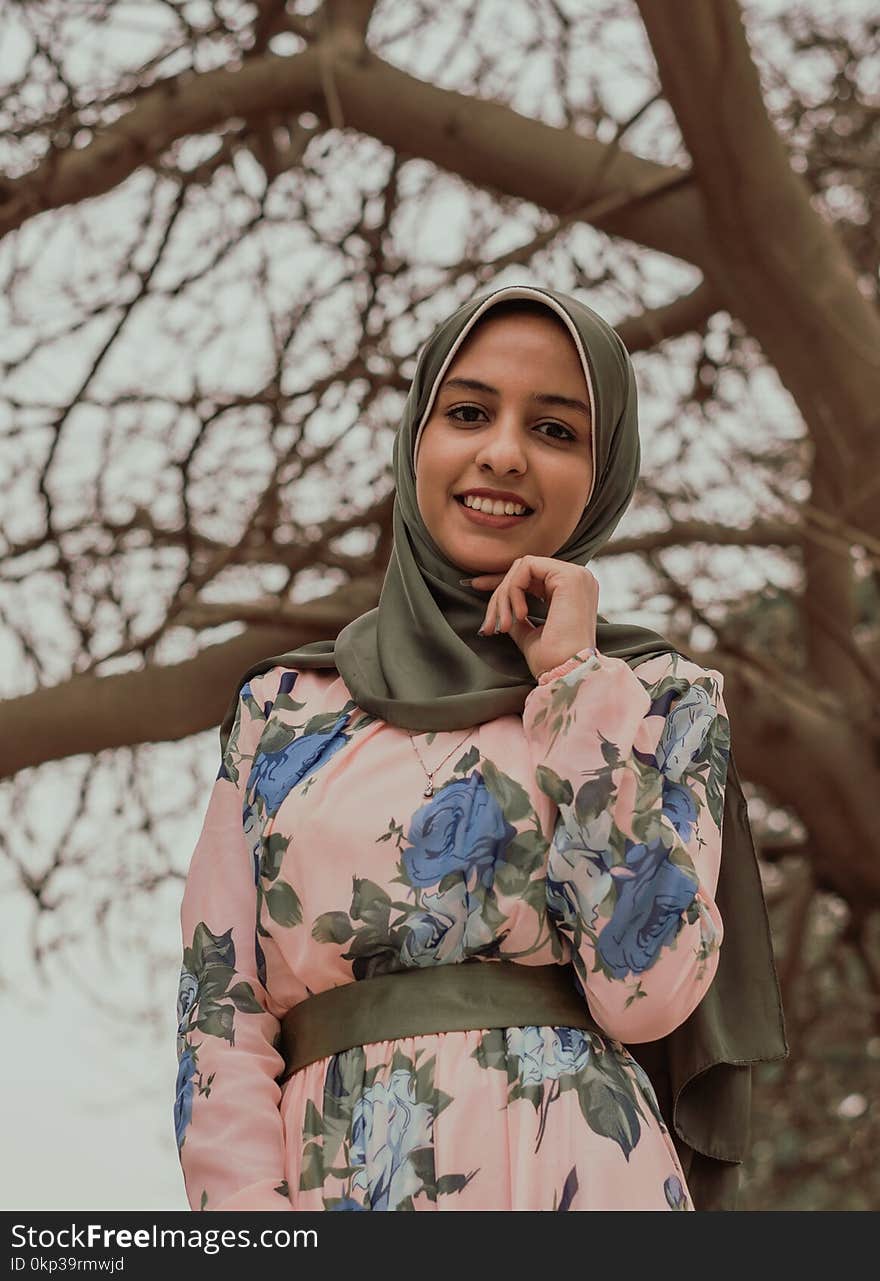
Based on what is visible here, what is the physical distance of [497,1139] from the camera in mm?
1577

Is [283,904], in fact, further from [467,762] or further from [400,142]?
[400,142]

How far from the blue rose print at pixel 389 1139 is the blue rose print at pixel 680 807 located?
337 millimetres

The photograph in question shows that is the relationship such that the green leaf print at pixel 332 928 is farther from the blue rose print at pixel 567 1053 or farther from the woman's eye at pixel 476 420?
the woman's eye at pixel 476 420

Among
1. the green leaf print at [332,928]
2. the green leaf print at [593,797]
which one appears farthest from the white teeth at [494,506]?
the green leaf print at [332,928]

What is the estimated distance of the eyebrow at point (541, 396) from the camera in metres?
1.82

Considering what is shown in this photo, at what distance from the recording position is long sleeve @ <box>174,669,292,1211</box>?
5.22ft

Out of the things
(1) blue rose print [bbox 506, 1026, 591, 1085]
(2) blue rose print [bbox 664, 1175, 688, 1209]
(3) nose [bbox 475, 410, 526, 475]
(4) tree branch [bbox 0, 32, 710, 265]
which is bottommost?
(2) blue rose print [bbox 664, 1175, 688, 1209]

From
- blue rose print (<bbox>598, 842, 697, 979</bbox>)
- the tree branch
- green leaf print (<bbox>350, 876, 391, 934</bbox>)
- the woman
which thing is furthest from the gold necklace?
the tree branch

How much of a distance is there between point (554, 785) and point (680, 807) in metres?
0.15

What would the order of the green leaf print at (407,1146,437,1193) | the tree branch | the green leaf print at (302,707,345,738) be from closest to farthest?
the green leaf print at (407,1146,437,1193) → the green leaf print at (302,707,345,738) → the tree branch

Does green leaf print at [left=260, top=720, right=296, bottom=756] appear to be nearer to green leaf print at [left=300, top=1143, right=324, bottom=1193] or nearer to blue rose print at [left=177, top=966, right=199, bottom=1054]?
blue rose print at [left=177, top=966, right=199, bottom=1054]
